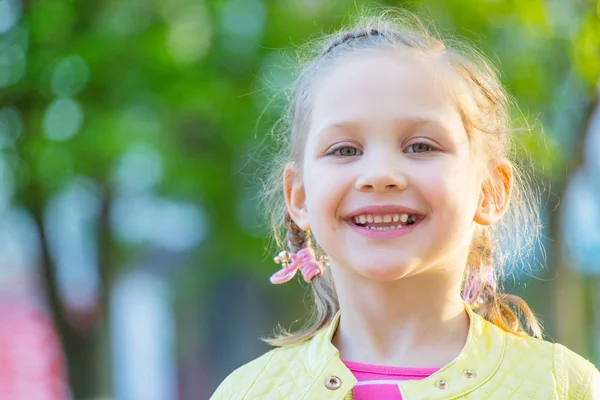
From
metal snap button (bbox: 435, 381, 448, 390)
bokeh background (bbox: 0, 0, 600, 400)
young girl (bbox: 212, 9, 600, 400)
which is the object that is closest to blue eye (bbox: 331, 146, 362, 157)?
young girl (bbox: 212, 9, 600, 400)

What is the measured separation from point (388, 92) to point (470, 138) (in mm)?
253

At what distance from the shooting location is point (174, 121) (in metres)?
9.90

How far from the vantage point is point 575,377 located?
226 cm

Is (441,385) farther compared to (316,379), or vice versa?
(316,379)

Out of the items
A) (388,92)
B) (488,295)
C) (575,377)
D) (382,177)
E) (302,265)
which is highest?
(388,92)

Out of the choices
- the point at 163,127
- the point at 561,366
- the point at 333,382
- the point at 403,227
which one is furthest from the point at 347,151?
the point at 163,127

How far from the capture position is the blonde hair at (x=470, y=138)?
96.8 inches

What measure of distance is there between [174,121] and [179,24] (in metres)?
0.96

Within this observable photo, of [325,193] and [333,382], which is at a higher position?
[325,193]

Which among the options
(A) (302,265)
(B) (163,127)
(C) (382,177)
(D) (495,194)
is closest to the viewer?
(C) (382,177)

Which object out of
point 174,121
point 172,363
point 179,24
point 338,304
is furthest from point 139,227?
point 172,363

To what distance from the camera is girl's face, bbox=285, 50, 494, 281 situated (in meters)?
2.23

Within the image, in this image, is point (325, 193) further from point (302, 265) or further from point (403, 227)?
point (302, 265)

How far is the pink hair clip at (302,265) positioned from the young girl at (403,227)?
0.22 meters
